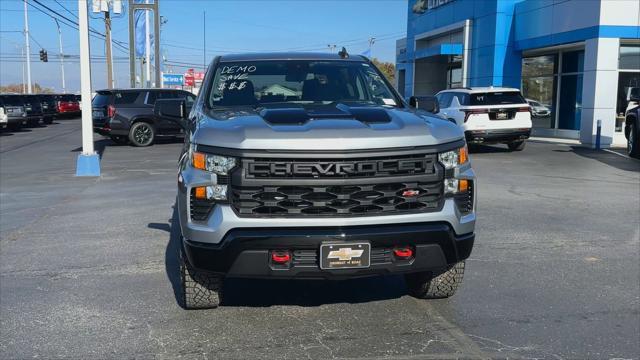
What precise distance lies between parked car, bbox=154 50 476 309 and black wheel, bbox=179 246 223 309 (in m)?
0.23

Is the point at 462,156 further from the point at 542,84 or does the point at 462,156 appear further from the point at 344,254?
the point at 542,84

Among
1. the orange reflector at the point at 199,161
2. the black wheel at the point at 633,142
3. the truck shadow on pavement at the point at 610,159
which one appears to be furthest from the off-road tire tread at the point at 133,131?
the orange reflector at the point at 199,161

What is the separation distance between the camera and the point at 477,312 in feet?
15.4

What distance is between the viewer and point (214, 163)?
3.88 m

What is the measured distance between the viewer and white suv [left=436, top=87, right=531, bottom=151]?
16.6 m

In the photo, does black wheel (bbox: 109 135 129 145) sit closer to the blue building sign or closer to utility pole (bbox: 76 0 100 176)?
utility pole (bbox: 76 0 100 176)

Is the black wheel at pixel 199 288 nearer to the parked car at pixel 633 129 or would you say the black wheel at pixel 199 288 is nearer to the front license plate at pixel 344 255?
the front license plate at pixel 344 255

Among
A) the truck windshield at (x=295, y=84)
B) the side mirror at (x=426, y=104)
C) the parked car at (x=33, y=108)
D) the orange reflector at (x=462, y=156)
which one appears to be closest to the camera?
the orange reflector at (x=462, y=156)

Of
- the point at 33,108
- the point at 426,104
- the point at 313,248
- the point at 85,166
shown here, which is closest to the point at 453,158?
the point at 313,248

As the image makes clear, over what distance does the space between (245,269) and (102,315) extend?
4.93 ft

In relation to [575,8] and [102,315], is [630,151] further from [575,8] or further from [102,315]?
[102,315]

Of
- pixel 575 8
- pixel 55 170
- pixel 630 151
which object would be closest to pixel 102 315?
pixel 55 170

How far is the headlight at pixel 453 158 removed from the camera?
4.03m

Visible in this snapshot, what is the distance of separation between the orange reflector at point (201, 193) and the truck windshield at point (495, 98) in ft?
45.6
